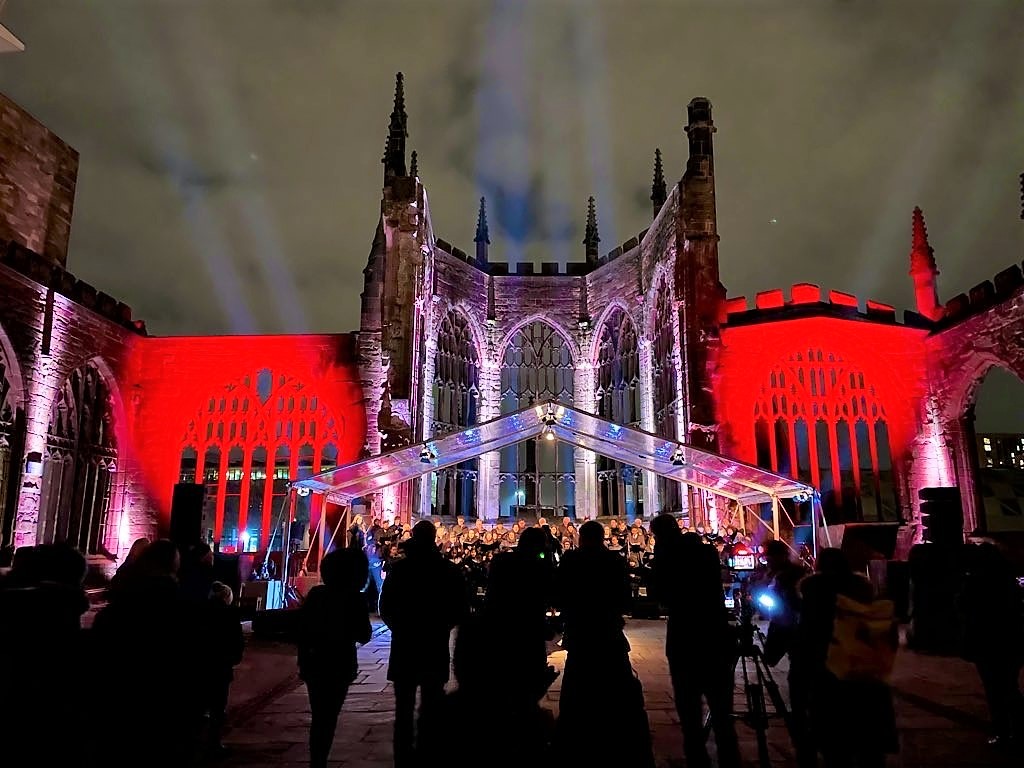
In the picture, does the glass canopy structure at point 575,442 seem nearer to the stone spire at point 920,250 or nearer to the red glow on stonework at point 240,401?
the red glow on stonework at point 240,401

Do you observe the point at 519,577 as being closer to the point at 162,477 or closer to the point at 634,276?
the point at 162,477

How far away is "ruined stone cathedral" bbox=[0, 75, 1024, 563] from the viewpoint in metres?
16.0

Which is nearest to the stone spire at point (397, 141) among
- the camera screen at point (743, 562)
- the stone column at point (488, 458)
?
the stone column at point (488, 458)

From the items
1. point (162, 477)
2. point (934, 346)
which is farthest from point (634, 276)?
point (162, 477)

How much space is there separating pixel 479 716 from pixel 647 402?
18.9 metres

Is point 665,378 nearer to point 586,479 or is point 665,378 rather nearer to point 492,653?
point 586,479

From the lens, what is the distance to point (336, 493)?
545 inches

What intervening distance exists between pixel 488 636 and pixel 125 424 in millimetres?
18061

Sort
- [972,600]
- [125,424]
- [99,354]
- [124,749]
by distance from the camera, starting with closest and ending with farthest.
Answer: [124,749]
[972,600]
[99,354]
[125,424]

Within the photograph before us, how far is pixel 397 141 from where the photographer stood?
2039cm

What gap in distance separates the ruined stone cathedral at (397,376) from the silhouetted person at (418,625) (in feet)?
→ 35.7

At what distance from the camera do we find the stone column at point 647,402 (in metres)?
22.2

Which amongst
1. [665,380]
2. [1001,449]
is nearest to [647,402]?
[665,380]

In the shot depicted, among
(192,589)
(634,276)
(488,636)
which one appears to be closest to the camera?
(488,636)
